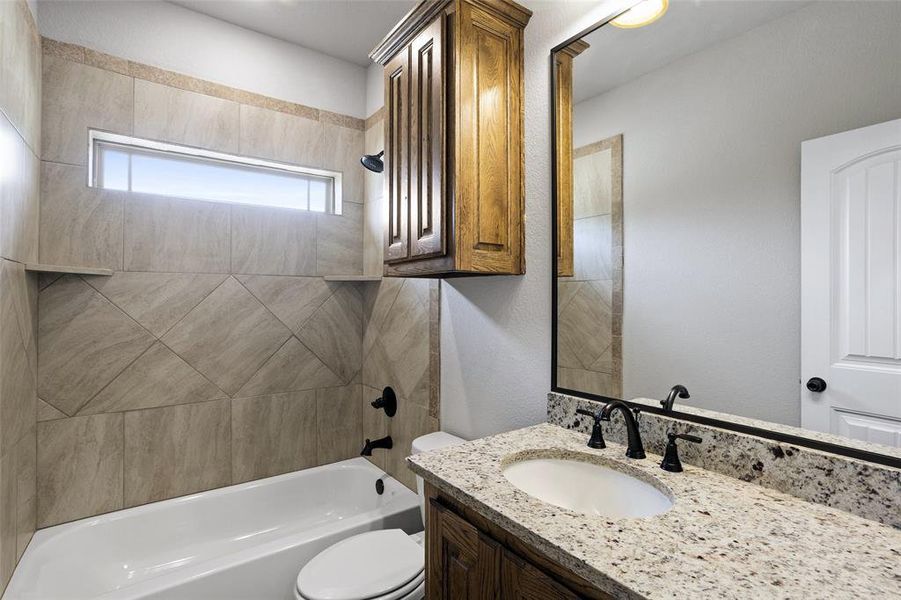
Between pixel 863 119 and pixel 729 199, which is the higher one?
pixel 863 119

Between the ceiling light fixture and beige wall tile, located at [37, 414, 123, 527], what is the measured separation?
8.85ft

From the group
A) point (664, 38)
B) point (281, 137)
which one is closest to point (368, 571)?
point (664, 38)

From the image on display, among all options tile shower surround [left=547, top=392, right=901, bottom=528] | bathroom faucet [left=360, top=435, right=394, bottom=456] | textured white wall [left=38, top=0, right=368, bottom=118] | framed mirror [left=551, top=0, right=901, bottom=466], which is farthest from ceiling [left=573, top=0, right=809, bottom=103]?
bathroom faucet [left=360, top=435, right=394, bottom=456]

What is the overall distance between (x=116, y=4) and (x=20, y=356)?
1708 millimetres

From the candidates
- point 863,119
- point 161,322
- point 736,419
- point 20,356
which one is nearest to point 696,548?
point 736,419

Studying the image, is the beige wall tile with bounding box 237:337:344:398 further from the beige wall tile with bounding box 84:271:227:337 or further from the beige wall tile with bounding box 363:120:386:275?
the beige wall tile with bounding box 363:120:386:275

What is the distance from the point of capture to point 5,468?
1.53 m

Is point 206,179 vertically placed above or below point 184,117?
below

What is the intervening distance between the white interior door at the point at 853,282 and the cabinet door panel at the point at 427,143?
969mm

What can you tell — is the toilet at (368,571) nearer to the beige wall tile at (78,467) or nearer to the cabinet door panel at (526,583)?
the cabinet door panel at (526,583)

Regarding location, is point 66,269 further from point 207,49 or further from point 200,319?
point 207,49

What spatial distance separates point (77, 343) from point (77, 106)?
1.11 meters

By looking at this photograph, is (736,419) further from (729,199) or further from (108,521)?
(108,521)

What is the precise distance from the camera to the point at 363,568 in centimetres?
156
